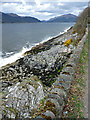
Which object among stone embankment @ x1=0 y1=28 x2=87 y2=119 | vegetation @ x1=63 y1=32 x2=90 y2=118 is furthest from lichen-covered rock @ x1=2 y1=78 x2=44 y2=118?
vegetation @ x1=63 y1=32 x2=90 y2=118

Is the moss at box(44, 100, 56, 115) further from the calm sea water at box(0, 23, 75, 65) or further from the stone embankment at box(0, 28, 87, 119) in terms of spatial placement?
the calm sea water at box(0, 23, 75, 65)

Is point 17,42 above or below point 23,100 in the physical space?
above

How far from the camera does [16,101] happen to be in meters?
9.27

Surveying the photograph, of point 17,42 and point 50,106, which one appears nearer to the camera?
point 50,106

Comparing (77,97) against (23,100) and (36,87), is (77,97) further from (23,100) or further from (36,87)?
(36,87)

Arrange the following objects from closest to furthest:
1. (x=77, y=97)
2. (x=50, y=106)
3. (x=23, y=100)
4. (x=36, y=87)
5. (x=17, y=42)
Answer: (x=50, y=106)
(x=77, y=97)
(x=23, y=100)
(x=36, y=87)
(x=17, y=42)

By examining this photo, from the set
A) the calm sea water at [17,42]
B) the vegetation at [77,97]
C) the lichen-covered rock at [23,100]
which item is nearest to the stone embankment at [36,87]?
the lichen-covered rock at [23,100]

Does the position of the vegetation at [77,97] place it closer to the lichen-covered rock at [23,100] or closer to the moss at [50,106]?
the moss at [50,106]

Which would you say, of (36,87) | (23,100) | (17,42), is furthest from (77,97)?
(17,42)

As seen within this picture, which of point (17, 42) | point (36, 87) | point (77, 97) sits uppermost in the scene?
point (17, 42)

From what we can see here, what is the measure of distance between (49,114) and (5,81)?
35.8 ft

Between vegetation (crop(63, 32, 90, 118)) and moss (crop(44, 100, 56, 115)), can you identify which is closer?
moss (crop(44, 100, 56, 115))

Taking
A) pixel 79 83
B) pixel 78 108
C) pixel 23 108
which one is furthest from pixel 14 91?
pixel 78 108

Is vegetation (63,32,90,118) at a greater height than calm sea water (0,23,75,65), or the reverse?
calm sea water (0,23,75,65)
